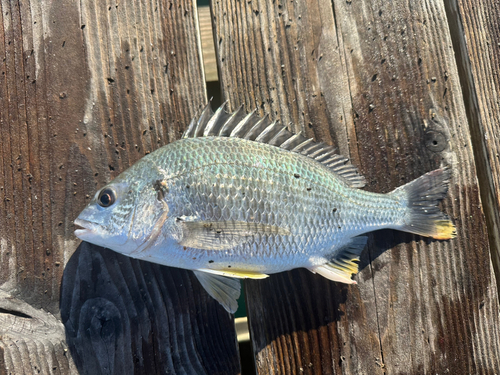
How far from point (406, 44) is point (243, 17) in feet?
3.32

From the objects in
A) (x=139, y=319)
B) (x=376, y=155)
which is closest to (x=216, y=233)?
(x=139, y=319)

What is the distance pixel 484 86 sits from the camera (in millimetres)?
2016

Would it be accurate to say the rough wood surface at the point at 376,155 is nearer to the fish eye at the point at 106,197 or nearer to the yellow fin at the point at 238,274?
the yellow fin at the point at 238,274

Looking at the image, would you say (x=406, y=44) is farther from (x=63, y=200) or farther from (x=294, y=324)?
(x=63, y=200)

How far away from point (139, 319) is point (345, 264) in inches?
46.0

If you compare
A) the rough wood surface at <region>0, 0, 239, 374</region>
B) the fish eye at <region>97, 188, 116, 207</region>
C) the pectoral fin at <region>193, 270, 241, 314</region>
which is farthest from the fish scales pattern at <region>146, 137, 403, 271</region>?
the rough wood surface at <region>0, 0, 239, 374</region>

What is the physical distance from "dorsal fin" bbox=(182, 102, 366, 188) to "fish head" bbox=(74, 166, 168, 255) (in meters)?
0.38

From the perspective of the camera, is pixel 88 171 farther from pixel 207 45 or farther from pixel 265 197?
pixel 207 45

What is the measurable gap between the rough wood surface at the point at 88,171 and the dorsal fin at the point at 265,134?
205mm

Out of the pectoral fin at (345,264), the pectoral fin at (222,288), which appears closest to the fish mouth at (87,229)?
the pectoral fin at (222,288)

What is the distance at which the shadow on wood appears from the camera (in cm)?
177

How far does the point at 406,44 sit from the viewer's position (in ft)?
6.64

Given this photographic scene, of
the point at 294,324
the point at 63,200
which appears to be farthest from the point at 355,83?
the point at 63,200

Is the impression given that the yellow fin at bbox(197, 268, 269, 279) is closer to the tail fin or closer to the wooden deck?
the wooden deck
